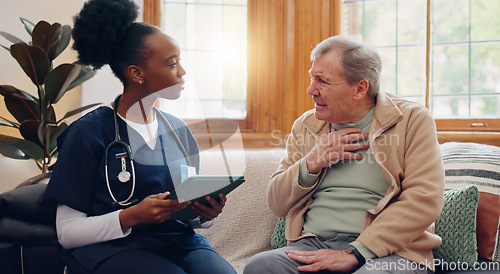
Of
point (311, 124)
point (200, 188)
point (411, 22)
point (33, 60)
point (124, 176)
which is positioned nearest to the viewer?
point (200, 188)

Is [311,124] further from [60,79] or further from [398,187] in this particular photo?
[60,79]

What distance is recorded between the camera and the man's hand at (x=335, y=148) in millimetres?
1686

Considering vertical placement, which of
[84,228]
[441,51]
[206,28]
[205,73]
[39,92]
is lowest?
[84,228]

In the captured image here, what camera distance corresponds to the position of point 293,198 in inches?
69.6

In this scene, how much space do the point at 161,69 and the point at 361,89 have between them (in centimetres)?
74

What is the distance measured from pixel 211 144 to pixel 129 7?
1.41 meters

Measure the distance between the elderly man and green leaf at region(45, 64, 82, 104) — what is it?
1.24 m

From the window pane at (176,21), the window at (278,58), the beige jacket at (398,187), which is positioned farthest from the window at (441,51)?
the beige jacket at (398,187)

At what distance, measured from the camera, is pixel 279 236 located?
6.64 feet

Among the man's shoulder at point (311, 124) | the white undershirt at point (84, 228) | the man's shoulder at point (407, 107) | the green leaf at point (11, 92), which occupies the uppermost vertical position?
the green leaf at point (11, 92)

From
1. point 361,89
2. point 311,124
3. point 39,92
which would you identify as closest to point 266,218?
point 311,124

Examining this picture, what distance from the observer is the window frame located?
297 cm

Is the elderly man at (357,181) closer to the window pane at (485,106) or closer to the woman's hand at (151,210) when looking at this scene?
the woman's hand at (151,210)

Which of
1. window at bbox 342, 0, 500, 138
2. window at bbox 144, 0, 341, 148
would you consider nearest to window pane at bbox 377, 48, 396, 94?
window at bbox 342, 0, 500, 138
